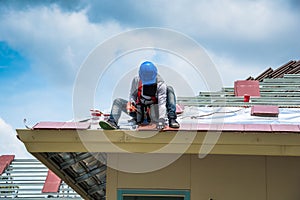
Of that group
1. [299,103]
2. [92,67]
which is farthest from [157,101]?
[299,103]

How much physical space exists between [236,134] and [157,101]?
43.7 inches

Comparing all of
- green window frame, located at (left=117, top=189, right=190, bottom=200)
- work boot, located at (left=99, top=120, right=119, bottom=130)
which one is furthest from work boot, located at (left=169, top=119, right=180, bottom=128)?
green window frame, located at (left=117, top=189, right=190, bottom=200)

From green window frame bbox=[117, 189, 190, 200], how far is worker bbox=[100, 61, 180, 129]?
84cm

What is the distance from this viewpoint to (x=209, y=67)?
6293mm

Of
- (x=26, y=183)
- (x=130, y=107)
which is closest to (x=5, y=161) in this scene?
(x=26, y=183)

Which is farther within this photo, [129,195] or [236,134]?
[129,195]

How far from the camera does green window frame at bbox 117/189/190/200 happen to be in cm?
641

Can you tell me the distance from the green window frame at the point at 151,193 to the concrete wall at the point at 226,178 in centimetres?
5

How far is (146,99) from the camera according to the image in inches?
253

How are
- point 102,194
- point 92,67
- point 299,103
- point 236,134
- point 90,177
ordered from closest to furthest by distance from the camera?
point 236,134 < point 92,67 < point 90,177 < point 299,103 < point 102,194

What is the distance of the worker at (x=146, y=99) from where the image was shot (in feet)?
20.6

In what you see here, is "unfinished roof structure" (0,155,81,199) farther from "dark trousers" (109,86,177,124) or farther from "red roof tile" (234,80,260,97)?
"dark trousers" (109,86,177,124)

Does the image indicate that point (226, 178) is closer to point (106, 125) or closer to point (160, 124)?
point (160, 124)

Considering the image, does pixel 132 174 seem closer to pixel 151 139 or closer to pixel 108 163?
pixel 108 163
